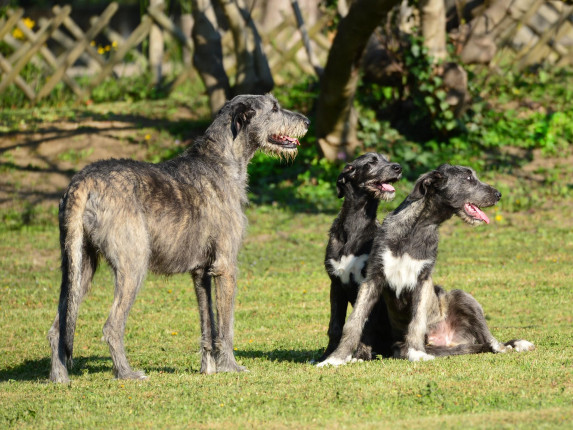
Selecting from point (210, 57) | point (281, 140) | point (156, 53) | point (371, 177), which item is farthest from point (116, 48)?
point (371, 177)

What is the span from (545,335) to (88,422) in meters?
5.23

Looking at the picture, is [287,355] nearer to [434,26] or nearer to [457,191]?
[457,191]

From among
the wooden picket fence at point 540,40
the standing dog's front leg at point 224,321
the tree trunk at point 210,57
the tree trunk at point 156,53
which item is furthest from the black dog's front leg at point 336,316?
the tree trunk at point 156,53

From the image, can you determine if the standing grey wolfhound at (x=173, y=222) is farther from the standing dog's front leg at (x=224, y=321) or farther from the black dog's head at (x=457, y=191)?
the black dog's head at (x=457, y=191)

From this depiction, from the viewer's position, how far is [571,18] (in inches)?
941

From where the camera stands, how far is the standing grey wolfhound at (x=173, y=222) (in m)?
7.42

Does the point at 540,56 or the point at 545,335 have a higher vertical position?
the point at 540,56

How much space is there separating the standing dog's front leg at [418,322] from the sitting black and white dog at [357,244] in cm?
55

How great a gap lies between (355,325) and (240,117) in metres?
2.27

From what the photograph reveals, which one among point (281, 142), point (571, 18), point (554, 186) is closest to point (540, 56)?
point (571, 18)

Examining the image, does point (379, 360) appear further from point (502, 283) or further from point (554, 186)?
point (554, 186)

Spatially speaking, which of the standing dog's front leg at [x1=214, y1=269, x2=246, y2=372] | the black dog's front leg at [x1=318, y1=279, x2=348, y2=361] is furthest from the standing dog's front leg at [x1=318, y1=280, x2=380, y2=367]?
the standing dog's front leg at [x1=214, y1=269, x2=246, y2=372]

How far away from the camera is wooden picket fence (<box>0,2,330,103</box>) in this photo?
2122cm

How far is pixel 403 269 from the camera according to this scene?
8.35m
